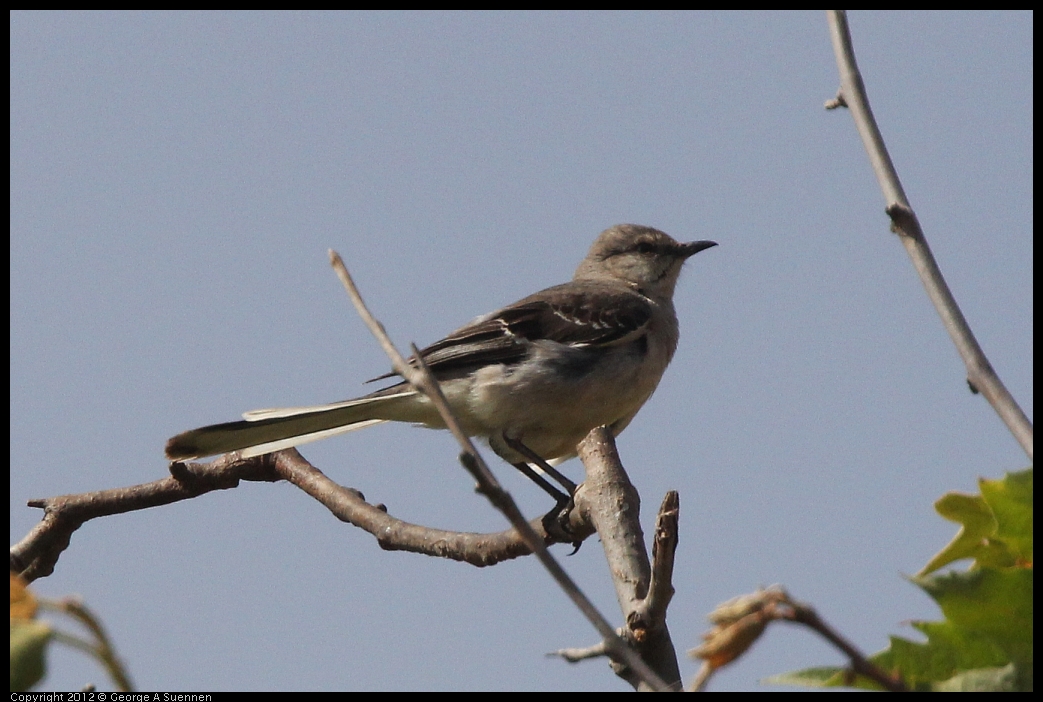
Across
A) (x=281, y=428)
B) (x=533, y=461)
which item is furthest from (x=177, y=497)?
(x=533, y=461)

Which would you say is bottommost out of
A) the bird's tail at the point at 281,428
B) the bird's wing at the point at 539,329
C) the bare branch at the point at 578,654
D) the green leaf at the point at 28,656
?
the bare branch at the point at 578,654

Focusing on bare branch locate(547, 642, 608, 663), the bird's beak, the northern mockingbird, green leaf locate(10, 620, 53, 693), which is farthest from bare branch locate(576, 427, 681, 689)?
the bird's beak

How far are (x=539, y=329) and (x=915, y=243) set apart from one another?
4.76 m

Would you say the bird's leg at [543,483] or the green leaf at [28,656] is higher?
the green leaf at [28,656]

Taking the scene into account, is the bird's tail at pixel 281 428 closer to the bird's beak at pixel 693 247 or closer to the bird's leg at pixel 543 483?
the bird's leg at pixel 543 483

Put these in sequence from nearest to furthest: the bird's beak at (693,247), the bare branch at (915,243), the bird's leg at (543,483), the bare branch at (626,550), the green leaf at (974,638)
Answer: the green leaf at (974,638), the bare branch at (915,243), the bare branch at (626,550), the bird's leg at (543,483), the bird's beak at (693,247)

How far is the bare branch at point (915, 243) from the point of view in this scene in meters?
1.63

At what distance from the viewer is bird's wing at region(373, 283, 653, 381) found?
632 centimetres

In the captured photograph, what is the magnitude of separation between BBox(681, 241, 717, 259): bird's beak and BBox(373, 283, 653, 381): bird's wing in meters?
1.25

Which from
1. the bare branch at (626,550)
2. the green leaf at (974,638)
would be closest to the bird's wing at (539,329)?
the bare branch at (626,550)

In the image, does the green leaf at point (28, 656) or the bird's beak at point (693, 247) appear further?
the bird's beak at point (693, 247)

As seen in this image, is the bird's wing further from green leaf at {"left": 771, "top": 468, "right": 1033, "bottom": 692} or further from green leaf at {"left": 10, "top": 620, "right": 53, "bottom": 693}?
green leaf at {"left": 10, "top": 620, "right": 53, "bottom": 693}

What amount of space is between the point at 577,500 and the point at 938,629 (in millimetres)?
2850

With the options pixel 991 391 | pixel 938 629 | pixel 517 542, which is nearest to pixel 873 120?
pixel 991 391
